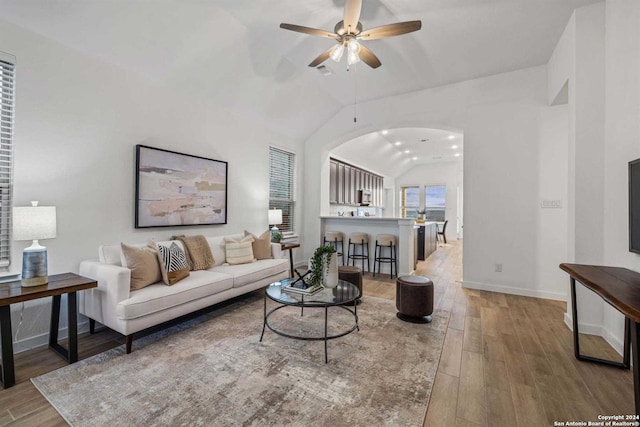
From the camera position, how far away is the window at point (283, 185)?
214 inches

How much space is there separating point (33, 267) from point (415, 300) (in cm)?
347

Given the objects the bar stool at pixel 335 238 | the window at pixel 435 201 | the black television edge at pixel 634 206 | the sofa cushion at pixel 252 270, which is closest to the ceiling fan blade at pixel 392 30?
the black television edge at pixel 634 206

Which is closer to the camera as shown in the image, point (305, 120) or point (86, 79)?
point (86, 79)

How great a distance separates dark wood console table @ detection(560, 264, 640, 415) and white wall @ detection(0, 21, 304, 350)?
4.21 m

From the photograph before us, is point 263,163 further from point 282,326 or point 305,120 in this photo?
point 282,326

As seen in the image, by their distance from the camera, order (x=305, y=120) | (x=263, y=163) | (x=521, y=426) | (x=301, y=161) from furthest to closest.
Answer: (x=301, y=161) → (x=305, y=120) → (x=263, y=163) → (x=521, y=426)

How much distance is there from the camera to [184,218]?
3.73 m

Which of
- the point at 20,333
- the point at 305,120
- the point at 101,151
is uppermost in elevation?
the point at 305,120

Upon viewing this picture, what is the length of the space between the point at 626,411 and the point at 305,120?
542cm

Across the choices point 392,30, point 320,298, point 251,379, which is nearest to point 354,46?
point 392,30

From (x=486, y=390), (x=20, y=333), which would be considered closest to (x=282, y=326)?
(x=486, y=390)

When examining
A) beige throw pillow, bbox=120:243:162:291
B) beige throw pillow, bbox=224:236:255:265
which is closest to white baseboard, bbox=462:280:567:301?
beige throw pillow, bbox=224:236:255:265

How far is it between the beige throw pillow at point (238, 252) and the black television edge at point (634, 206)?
3.94 metres

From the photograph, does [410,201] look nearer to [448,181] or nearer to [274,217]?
[448,181]
